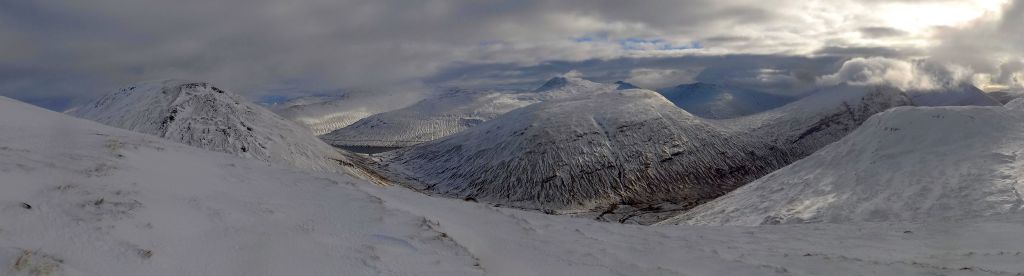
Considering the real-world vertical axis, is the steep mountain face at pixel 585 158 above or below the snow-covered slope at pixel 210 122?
below

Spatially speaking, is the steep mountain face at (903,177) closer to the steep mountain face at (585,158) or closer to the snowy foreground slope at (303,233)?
the snowy foreground slope at (303,233)

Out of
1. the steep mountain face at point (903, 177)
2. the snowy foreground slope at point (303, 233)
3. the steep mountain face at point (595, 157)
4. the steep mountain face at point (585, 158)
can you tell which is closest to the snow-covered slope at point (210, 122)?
the steep mountain face at point (595, 157)

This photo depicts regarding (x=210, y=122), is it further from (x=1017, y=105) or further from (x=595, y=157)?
(x=1017, y=105)

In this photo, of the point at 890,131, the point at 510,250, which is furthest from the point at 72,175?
the point at 890,131

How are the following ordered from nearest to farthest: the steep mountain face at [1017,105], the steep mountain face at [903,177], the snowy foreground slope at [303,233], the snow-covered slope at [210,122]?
1. the snowy foreground slope at [303,233]
2. the steep mountain face at [903,177]
3. the steep mountain face at [1017,105]
4. the snow-covered slope at [210,122]

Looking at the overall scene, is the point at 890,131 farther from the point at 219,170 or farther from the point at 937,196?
the point at 219,170
